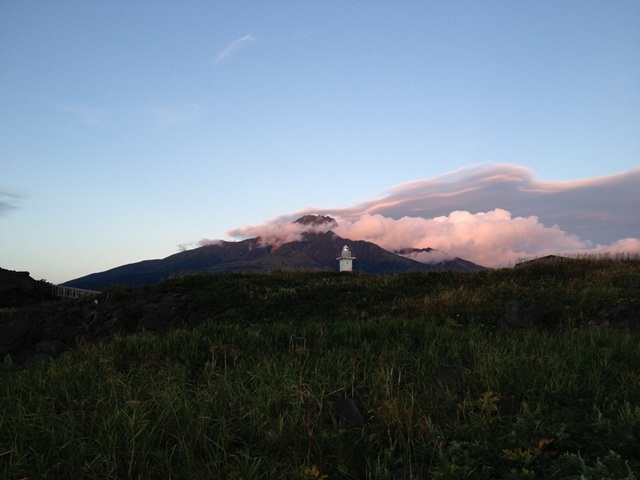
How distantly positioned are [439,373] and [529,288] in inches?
484

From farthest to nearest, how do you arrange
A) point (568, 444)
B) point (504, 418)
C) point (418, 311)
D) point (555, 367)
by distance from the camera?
point (418, 311)
point (555, 367)
point (504, 418)
point (568, 444)

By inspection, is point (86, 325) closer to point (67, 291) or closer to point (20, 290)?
point (20, 290)

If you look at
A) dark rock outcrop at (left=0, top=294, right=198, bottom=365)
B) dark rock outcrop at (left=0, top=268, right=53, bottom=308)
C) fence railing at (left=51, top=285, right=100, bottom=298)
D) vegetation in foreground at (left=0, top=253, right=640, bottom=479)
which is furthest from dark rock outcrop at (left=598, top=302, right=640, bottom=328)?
fence railing at (left=51, top=285, right=100, bottom=298)

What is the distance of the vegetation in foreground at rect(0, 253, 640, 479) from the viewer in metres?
3.85

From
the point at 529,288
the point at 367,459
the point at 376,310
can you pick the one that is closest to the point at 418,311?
the point at 376,310

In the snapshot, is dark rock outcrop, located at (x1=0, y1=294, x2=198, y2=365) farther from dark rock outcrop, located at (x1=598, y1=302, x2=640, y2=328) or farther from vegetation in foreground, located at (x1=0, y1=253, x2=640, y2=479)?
dark rock outcrop, located at (x1=598, y1=302, x2=640, y2=328)

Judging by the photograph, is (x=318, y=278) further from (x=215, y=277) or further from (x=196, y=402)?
(x=196, y=402)

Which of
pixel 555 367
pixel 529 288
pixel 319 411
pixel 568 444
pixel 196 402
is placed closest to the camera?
pixel 568 444

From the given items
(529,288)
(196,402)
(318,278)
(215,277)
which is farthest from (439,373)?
(215,277)

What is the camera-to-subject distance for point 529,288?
16.7 metres

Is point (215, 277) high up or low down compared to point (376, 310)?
up

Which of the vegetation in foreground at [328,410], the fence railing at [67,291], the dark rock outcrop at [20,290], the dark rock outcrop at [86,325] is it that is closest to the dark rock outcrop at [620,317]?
the vegetation in foreground at [328,410]

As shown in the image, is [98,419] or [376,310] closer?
[98,419]

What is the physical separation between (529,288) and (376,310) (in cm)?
596
